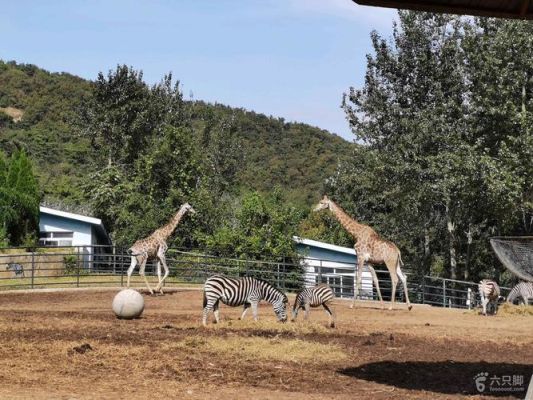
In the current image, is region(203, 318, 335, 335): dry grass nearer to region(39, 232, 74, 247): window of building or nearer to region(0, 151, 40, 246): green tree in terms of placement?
region(0, 151, 40, 246): green tree

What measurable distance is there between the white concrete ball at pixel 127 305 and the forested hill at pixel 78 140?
38.8 meters

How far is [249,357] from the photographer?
507 inches

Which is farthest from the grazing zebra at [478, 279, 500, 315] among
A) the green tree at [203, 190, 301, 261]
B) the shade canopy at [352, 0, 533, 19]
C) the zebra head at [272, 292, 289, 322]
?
the shade canopy at [352, 0, 533, 19]

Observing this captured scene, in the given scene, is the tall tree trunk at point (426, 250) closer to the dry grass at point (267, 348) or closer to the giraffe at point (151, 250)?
the giraffe at point (151, 250)

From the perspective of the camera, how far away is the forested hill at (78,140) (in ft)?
238

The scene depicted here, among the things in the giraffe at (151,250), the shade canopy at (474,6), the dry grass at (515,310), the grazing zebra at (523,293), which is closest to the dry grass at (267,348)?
the shade canopy at (474,6)

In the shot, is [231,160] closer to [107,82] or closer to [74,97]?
[107,82]

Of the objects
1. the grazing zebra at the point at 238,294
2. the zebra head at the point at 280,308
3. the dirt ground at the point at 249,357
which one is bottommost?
the dirt ground at the point at 249,357

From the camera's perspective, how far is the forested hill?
2854 inches

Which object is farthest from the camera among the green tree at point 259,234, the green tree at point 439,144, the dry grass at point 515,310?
the green tree at point 259,234

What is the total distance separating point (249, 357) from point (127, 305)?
22.0ft

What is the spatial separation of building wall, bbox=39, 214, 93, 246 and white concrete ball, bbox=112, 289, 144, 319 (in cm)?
2440

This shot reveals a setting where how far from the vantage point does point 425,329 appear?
18156 mm

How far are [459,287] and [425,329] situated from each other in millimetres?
20262
